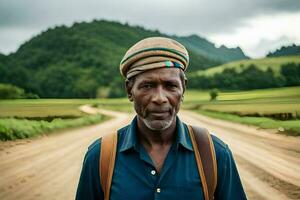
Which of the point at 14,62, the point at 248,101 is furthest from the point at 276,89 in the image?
the point at 14,62

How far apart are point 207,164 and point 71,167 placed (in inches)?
299

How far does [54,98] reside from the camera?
9945 millimetres

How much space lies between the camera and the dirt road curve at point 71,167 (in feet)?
22.8

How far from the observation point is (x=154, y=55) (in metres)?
2.00

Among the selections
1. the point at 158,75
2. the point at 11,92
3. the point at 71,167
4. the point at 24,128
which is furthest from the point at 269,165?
the point at 24,128

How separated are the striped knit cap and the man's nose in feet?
0.40

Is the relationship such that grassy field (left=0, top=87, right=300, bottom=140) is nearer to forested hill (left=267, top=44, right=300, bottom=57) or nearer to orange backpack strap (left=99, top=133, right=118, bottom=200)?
forested hill (left=267, top=44, right=300, bottom=57)

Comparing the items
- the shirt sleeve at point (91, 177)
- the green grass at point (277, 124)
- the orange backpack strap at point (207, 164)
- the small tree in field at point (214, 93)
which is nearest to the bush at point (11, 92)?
the small tree in field at point (214, 93)

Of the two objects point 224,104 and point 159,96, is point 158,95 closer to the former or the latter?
point 159,96

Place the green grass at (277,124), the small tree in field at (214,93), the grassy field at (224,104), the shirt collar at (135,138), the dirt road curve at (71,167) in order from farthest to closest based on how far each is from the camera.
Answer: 1. the small tree in field at (214,93)
2. the green grass at (277,124)
3. the dirt road curve at (71,167)
4. the grassy field at (224,104)
5. the shirt collar at (135,138)

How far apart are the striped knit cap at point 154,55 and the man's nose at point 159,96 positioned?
12cm

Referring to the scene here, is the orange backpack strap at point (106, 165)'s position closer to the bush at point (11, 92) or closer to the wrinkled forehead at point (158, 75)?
the wrinkled forehead at point (158, 75)

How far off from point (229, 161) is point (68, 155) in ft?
31.0

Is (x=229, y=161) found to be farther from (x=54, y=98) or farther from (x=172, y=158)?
(x=54, y=98)
